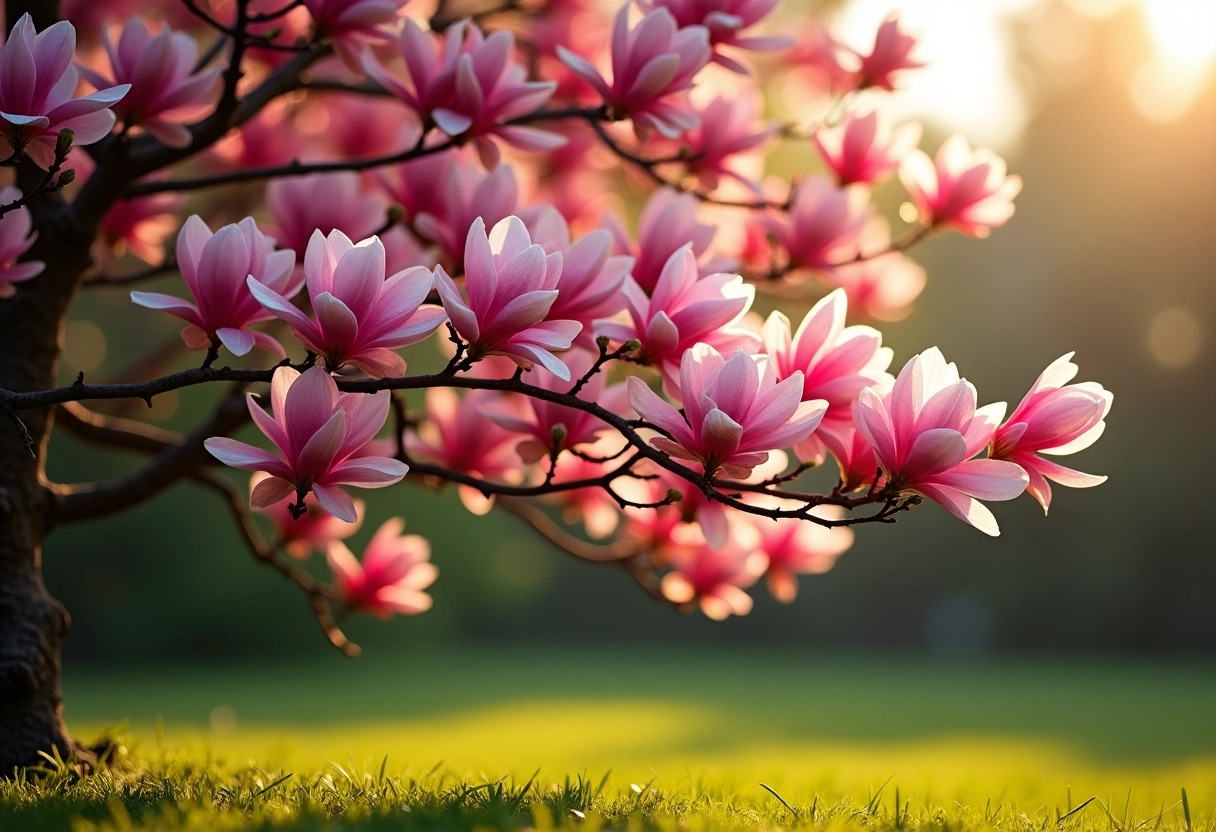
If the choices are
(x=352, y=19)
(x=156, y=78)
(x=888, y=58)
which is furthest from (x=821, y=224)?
(x=156, y=78)

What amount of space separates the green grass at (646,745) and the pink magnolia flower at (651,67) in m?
1.23

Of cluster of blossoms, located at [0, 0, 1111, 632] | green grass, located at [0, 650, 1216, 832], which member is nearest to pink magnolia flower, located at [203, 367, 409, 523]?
cluster of blossoms, located at [0, 0, 1111, 632]

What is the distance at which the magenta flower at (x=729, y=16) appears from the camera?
216cm

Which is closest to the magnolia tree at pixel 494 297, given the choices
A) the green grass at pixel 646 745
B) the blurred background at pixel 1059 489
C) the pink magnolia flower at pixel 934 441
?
the pink magnolia flower at pixel 934 441

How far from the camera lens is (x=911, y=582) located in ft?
61.7

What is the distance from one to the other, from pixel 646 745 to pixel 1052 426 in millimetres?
6583

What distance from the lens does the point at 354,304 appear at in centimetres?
151

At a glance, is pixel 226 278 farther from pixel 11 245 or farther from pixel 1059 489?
pixel 1059 489

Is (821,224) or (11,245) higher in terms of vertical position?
(821,224)

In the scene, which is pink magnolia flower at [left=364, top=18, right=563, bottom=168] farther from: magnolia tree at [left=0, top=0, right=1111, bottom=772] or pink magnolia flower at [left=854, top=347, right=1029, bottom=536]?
pink magnolia flower at [left=854, top=347, right=1029, bottom=536]

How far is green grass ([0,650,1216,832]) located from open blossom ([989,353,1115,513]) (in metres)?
0.69

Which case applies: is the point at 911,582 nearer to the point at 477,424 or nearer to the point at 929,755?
the point at 929,755

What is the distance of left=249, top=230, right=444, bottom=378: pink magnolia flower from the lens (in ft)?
4.89

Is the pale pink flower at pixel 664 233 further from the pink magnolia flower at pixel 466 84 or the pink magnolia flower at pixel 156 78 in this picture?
the pink magnolia flower at pixel 156 78
